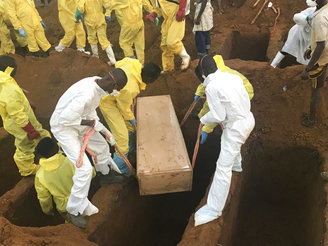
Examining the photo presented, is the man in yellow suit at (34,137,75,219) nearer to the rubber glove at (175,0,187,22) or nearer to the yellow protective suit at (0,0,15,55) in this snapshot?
the rubber glove at (175,0,187,22)

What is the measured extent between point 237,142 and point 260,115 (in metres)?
1.60

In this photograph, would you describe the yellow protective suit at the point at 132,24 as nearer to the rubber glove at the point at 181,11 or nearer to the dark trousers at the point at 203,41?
the rubber glove at the point at 181,11

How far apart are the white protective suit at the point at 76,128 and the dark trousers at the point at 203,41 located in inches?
130

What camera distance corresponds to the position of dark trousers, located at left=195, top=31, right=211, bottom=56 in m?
6.03

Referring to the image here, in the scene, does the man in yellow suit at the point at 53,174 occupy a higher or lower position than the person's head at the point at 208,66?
lower

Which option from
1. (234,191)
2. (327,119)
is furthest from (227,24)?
(234,191)

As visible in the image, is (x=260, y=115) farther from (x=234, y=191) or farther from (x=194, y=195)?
(x=194, y=195)

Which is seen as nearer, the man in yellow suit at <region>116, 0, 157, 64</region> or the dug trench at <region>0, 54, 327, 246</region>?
the dug trench at <region>0, 54, 327, 246</region>

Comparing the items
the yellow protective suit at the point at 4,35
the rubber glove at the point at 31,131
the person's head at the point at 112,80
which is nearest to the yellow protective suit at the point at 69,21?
the yellow protective suit at the point at 4,35

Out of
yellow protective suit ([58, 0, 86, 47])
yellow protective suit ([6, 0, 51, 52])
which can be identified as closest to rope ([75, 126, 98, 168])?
yellow protective suit ([58, 0, 86, 47])

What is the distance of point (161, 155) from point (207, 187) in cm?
85

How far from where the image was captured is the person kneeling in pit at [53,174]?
3201 mm

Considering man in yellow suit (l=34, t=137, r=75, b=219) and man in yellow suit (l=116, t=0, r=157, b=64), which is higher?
man in yellow suit (l=116, t=0, r=157, b=64)

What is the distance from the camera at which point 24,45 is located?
7746 mm
